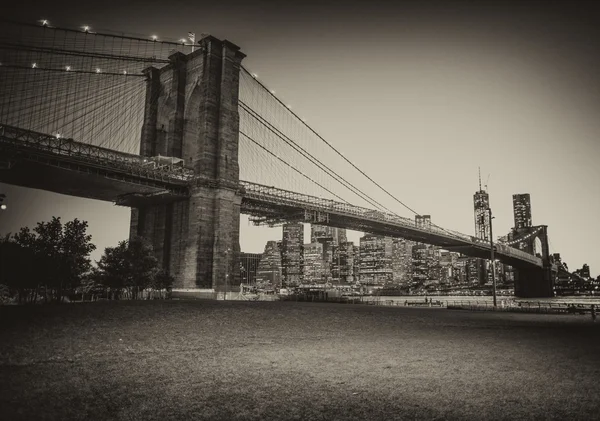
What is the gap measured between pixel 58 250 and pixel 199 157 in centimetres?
1759

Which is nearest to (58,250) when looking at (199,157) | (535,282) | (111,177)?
(111,177)

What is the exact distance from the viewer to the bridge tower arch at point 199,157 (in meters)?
42.6

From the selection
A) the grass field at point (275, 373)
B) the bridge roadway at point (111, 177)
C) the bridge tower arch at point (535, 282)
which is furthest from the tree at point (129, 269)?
the bridge tower arch at point (535, 282)

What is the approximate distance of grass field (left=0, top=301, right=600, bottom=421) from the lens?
6.44m

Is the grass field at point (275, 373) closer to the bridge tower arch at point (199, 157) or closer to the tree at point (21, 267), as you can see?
the tree at point (21, 267)

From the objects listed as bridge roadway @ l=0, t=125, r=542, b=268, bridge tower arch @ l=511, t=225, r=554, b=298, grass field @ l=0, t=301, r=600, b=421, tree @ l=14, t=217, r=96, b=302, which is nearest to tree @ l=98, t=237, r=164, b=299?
tree @ l=14, t=217, r=96, b=302

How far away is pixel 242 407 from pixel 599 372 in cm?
824

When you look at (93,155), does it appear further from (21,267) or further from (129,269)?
(21,267)

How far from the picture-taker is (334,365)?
9.86m

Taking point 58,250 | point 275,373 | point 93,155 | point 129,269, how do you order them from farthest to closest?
point 93,155
point 129,269
point 58,250
point 275,373

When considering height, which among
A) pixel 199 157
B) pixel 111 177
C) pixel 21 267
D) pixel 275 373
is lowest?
pixel 275 373

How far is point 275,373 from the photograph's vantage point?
8859mm

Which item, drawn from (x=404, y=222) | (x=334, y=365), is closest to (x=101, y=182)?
(x=334, y=365)

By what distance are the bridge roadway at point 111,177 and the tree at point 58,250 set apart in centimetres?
760
